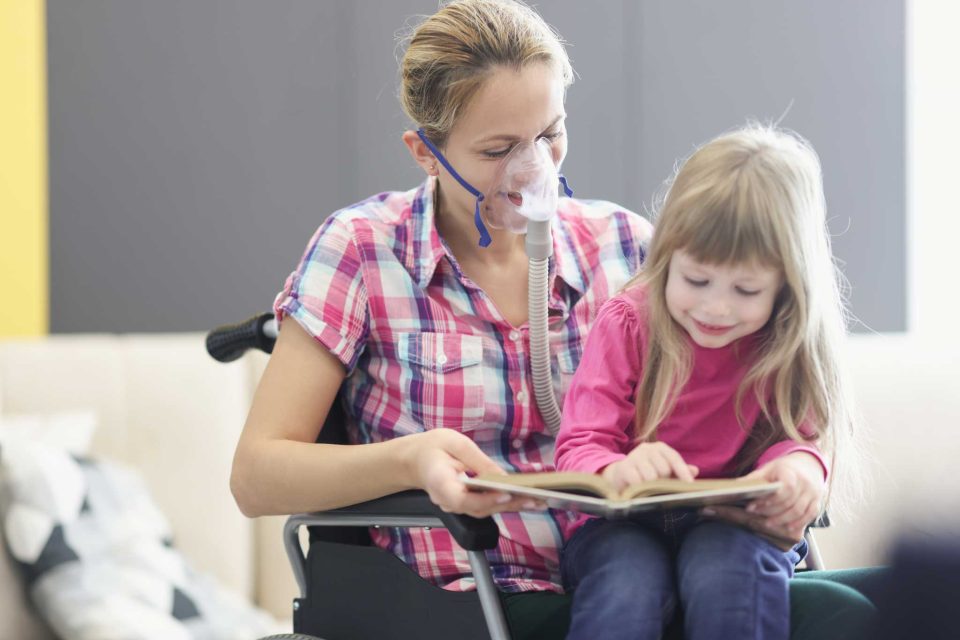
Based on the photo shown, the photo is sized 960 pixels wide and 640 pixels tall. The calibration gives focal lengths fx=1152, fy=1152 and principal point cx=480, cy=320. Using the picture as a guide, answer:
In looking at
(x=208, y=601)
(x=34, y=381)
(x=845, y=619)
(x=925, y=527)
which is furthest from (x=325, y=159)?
(x=925, y=527)

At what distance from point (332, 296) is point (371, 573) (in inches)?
13.6

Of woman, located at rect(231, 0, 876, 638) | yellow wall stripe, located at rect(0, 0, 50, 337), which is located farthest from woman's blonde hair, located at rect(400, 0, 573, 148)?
yellow wall stripe, located at rect(0, 0, 50, 337)

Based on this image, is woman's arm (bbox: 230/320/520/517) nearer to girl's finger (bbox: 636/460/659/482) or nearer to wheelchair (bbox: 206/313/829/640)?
wheelchair (bbox: 206/313/829/640)

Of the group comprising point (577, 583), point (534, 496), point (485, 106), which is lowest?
point (577, 583)

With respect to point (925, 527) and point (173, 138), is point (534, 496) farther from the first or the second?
point (173, 138)

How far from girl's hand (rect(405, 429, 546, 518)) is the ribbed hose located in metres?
0.26

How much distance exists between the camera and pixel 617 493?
1045mm

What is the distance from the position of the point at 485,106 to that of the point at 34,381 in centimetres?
152

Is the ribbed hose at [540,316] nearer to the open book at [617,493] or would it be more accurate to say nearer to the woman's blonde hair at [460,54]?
the woman's blonde hair at [460,54]

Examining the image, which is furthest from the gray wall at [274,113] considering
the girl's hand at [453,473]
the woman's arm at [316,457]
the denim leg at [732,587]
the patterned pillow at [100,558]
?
the denim leg at [732,587]

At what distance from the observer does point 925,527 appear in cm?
67

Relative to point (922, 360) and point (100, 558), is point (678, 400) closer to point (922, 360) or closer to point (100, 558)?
point (922, 360)

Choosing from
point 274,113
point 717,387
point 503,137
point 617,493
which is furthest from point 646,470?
point 274,113

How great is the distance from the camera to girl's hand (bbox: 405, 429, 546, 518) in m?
1.16
